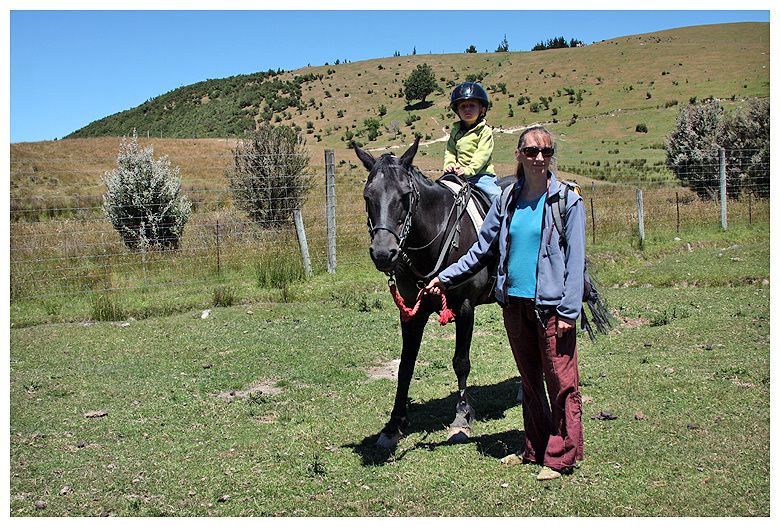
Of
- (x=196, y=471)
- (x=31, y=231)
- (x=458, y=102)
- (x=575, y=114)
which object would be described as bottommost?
(x=196, y=471)

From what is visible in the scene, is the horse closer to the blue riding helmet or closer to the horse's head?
the horse's head

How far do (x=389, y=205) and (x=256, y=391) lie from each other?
3336 mm

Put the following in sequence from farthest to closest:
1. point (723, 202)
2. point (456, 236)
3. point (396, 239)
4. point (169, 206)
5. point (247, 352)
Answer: point (723, 202) → point (169, 206) → point (247, 352) → point (456, 236) → point (396, 239)

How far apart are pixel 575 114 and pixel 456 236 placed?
193 feet

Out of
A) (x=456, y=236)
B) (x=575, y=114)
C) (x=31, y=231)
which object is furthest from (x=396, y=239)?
(x=575, y=114)

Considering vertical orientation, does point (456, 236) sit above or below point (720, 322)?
above

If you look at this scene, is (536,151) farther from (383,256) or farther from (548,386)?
(548,386)

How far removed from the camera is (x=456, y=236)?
6117mm

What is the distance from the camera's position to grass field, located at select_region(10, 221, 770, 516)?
4.89 metres

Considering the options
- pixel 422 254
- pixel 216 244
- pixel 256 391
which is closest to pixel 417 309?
pixel 422 254

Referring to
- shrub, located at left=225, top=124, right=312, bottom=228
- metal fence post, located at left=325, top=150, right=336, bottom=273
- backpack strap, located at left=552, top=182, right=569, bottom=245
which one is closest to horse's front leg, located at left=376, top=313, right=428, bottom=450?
backpack strap, located at left=552, top=182, right=569, bottom=245

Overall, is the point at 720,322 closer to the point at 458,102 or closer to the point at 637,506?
the point at 458,102

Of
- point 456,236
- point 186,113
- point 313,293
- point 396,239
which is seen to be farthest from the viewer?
point 186,113

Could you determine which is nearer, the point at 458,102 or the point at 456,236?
the point at 456,236
